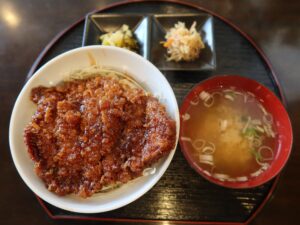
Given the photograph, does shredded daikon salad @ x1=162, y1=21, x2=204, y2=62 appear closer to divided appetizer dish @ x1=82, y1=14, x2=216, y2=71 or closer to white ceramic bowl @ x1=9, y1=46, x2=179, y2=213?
divided appetizer dish @ x1=82, y1=14, x2=216, y2=71

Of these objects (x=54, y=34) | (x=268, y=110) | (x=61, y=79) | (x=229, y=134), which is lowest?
(x=229, y=134)

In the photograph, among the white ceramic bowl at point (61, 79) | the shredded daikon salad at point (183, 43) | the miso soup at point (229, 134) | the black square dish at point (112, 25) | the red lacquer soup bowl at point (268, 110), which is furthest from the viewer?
the black square dish at point (112, 25)

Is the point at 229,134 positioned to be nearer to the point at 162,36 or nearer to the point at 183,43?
the point at 183,43

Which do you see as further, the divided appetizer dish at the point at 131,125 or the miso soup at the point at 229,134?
the miso soup at the point at 229,134

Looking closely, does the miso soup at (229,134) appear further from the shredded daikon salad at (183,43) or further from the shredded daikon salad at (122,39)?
the shredded daikon salad at (122,39)

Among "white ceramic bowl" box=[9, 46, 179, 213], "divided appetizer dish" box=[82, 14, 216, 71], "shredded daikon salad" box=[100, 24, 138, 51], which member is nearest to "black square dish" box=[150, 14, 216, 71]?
"divided appetizer dish" box=[82, 14, 216, 71]

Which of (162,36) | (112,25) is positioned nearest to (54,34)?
(112,25)

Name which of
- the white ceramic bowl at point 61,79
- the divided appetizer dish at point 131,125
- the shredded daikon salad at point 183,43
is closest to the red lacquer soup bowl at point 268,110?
the divided appetizer dish at point 131,125
